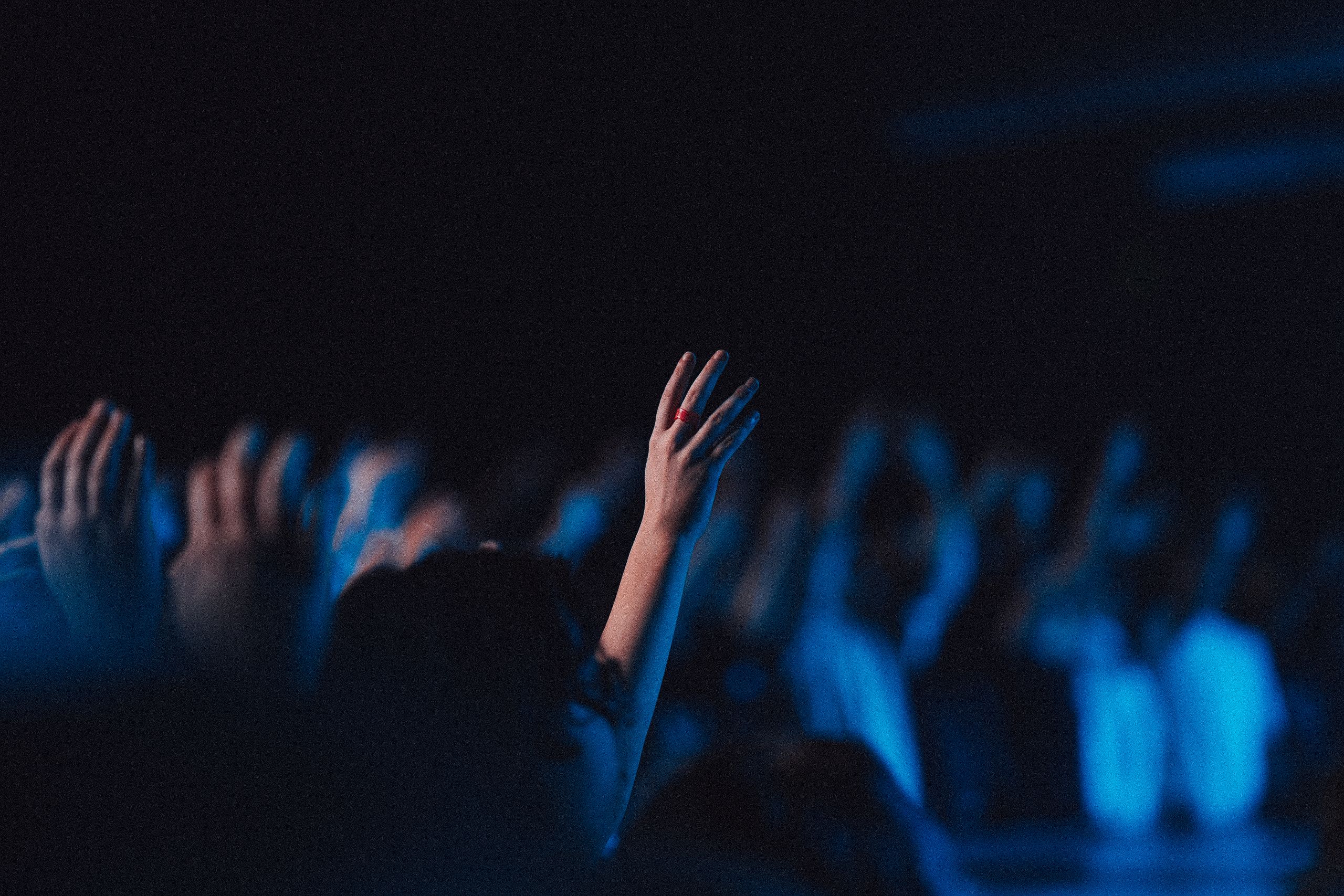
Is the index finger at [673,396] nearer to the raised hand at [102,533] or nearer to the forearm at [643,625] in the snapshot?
the forearm at [643,625]

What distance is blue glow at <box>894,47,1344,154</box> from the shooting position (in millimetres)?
7309

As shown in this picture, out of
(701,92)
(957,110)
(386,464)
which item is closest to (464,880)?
(386,464)

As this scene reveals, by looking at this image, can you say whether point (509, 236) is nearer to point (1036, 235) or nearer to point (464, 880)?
point (1036, 235)

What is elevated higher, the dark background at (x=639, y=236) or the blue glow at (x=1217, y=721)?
the dark background at (x=639, y=236)

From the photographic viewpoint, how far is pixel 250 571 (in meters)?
0.95

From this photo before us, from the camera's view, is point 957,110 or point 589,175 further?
point 957,110

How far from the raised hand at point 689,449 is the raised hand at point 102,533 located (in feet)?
1.74

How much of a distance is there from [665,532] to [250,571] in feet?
1.73

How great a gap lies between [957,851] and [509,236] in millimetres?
3455

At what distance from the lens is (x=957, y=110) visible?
7598mm

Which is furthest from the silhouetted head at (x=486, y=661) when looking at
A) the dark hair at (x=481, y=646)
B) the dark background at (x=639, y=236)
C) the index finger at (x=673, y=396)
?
the dark background at (x=639, y=236)

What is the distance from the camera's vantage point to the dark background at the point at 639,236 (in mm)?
4867

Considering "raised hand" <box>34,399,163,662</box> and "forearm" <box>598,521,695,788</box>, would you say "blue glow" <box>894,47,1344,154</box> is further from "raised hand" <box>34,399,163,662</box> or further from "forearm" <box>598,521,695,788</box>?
"raised hand" <box>34,399,163,662</box>

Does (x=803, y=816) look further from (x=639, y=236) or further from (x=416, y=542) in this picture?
(x=639, y=236)
